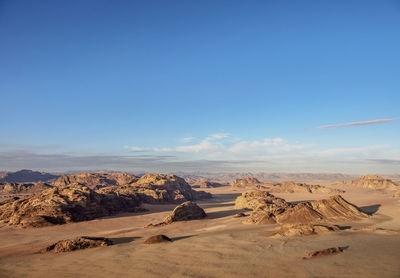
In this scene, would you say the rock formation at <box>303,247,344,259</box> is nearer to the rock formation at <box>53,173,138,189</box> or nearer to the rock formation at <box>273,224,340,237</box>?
the rock formation at <box>273,224,340,237</box>

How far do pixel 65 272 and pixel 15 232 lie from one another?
560 inches

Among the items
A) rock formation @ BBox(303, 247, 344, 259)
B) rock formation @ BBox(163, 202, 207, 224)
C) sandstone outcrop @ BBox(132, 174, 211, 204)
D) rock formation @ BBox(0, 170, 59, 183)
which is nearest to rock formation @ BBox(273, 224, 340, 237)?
rock formation @ BBox(303, 247, 344, 259)

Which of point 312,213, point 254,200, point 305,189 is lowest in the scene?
point 305,189

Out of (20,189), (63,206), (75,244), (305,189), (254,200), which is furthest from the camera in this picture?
(305,189)

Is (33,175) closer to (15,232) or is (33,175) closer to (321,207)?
(15,232)

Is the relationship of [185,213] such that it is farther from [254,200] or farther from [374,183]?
[374,183]

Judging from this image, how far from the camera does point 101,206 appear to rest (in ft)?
90.1

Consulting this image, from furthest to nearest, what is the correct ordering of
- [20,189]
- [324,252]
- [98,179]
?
1. [98,179]
2. [20,189]
3. [324,252]

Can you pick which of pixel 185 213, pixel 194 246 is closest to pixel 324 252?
pixel 194 246

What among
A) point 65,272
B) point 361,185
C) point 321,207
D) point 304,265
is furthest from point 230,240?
point 361,185

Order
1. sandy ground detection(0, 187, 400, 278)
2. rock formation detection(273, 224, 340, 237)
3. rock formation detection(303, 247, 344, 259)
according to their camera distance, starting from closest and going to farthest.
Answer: sandy ground detection(0, 187, 400, 278)
rock formation detection(303, 247, 344, 259)
rock formation detection(273, 224, 340, 237)

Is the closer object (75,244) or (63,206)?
(75,244)

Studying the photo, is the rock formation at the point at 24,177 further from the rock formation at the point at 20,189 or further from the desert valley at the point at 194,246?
the desert valley at the point at 194,246

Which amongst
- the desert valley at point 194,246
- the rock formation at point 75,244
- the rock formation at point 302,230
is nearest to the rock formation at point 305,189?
the desert valley at point 194,246
